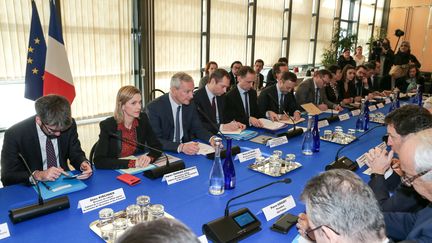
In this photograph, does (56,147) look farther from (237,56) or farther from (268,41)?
(268,41)

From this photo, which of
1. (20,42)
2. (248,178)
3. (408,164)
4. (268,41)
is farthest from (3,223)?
(268,41)

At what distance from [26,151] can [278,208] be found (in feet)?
5.51

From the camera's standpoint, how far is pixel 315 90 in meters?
4.89

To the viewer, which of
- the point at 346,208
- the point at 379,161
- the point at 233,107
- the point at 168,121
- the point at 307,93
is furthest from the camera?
the point at 307,93

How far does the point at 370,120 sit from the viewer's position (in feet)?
12.8

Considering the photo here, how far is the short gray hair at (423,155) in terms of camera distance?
1.33m

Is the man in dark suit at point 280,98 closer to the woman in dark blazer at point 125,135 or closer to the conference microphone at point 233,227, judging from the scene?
the woman in dark blazer at point 125,135

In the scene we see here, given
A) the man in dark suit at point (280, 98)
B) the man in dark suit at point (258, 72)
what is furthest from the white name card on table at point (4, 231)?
the man in dark suit at point (258, 72)

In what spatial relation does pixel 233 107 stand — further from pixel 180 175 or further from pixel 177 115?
pixel 180 175

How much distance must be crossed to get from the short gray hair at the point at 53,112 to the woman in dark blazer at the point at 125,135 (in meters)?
0.33

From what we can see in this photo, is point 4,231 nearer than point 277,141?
Yes

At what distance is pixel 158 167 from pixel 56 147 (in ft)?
2.67

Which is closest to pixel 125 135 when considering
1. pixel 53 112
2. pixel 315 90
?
pixel 53 112

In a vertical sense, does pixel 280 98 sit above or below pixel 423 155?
below
